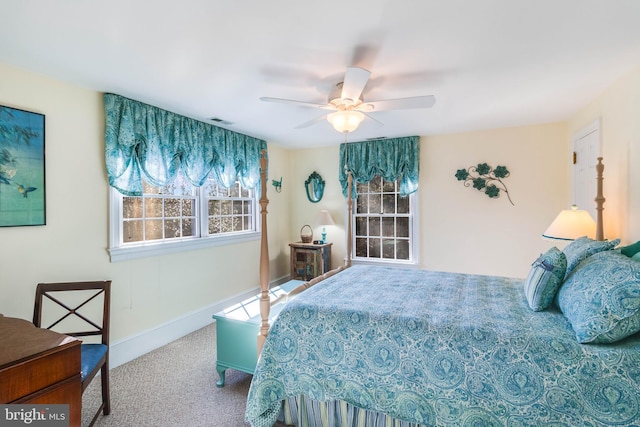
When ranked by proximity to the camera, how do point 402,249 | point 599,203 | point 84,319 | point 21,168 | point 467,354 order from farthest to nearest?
point 402,249, point 599,203, point 21,168, point 84,319, point 467,354

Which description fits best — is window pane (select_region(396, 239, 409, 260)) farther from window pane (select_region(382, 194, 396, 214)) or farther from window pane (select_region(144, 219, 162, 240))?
window pane (select_region(144, 219, 162, 240))

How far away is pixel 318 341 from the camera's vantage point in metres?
1.86

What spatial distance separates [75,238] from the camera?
2.54 meters

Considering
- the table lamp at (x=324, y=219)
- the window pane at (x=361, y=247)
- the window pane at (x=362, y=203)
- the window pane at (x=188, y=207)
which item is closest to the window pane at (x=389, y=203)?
the window pane at (x=362, y=203)

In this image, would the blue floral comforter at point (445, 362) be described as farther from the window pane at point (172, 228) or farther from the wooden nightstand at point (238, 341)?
the window pane at point (172, 228)

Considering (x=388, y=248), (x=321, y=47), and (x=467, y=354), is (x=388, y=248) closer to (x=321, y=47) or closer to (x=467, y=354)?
(x=467, y=354)

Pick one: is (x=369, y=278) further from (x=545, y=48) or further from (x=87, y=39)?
(x=87, y=39)

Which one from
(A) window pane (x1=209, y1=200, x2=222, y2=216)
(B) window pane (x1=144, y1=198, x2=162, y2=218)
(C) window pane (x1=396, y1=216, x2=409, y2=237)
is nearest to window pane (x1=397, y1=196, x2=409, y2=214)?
(C) window pane (x1=396, y1=216, x2=409, y2=237)

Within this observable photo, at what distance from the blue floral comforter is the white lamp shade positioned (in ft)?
3.29

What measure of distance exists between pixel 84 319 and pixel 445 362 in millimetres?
2308

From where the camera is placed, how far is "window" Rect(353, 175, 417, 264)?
15.3 ft

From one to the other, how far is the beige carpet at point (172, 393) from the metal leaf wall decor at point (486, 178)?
357 cm

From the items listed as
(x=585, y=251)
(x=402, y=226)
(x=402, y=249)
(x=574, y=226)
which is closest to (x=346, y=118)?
(x=585, y=251)

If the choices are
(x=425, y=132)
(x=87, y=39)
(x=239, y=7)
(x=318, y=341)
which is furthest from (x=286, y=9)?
(x=425, y=132)
